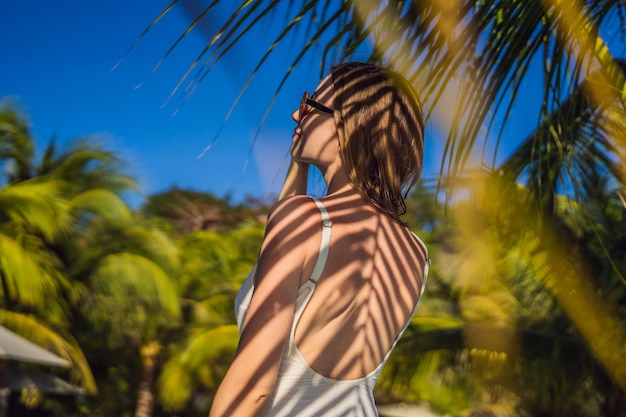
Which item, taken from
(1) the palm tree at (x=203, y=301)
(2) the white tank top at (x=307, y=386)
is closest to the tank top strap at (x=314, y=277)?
(2) the white tank top at (x=307, y=386)

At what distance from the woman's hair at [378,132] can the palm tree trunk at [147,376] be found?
62.6 feet

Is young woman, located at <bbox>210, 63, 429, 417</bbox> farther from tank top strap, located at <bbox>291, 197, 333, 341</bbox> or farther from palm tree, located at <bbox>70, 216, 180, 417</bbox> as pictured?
palm tree, located at <bbox>70, 216, 180, 417</bbox>

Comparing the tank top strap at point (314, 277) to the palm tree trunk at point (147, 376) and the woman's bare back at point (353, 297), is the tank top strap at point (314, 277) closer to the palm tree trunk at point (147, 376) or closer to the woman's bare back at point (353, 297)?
the woman's bare back at point (353, 297)

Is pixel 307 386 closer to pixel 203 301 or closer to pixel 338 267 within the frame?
pixel 338 267

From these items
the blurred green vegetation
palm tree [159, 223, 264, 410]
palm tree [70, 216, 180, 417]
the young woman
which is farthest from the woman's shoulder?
palm tree [159, 223, 264, 410]

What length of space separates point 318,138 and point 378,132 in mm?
83

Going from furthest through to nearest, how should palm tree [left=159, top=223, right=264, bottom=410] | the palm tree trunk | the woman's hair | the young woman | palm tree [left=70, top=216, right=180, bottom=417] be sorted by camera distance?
1. the palm tree trunk
2. palm tree [left=159, top=223, right=264, bottom=410]
3. palm tree [left=70, top=216, right=180, bottom=417]
4. the woman's hair
5. the young woman

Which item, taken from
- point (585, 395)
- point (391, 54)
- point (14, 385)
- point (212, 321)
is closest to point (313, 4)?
point (391, 54)

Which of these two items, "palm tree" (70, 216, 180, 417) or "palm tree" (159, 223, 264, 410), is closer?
"palm tree" (70, 216, 180, 417)

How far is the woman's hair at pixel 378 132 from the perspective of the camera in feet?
3.43

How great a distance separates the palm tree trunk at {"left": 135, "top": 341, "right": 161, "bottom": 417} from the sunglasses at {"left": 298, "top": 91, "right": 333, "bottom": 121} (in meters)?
19.0

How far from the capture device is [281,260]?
0.89 metres

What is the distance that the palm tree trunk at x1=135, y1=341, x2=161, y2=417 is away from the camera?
63.8 feet

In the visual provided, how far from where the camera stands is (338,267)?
0.94m
